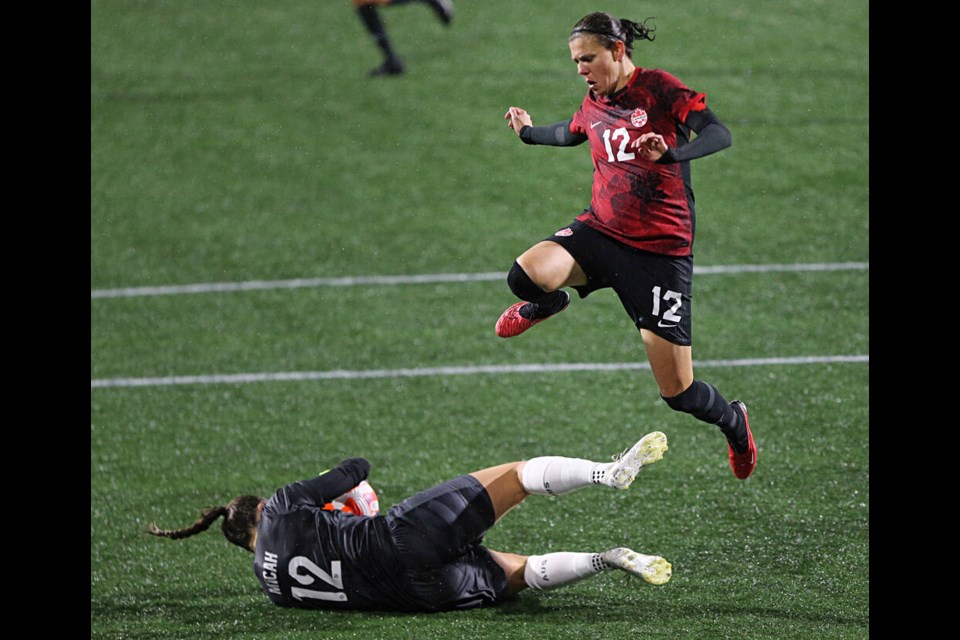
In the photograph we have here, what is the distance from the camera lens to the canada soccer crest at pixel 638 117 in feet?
19.4

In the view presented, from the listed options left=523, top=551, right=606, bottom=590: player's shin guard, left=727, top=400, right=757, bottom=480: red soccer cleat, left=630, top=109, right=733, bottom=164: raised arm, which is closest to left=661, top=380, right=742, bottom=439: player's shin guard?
left=727, top=400, right=757, bottom=480: red soccer cleat

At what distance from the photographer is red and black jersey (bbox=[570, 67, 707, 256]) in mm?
5914

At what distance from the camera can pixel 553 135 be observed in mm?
6320

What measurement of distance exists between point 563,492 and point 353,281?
6.36 m

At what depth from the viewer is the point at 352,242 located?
44.2 ft

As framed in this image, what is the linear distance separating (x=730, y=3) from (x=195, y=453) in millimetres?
11936

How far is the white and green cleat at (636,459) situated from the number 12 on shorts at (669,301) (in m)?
0.59

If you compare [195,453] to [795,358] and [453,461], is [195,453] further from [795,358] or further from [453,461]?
[795,358]

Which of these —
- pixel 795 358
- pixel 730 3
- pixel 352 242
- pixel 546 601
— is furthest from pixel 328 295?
pixel 730 3

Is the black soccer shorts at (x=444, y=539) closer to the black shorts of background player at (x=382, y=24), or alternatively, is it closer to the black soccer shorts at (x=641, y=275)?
the black soccer shorts at (x=641, y=275)

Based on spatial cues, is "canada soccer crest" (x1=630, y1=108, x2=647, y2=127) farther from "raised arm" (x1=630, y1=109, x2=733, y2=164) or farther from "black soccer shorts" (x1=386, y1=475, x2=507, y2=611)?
"black soccer shorts" (x1=386, y1=475, x2=507, y2=611)

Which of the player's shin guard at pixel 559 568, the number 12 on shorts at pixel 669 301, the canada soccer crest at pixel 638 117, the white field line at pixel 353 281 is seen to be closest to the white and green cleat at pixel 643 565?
the player's shin guard at pixel 559 568

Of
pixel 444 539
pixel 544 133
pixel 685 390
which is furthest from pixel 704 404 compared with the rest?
pixel 544 133

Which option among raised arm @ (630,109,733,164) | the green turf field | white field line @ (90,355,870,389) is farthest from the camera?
white field line @ (90,355,870,389)
